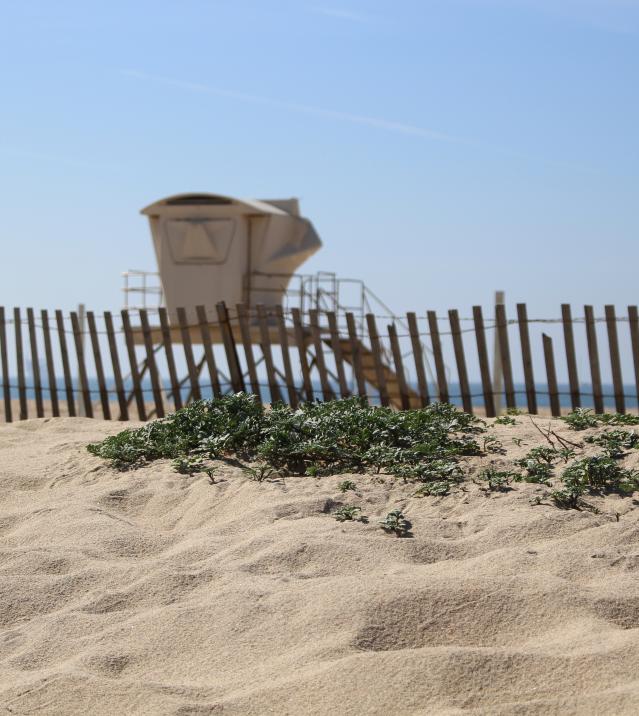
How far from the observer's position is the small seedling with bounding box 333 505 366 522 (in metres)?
4.96

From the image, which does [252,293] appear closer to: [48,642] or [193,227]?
[193,227]

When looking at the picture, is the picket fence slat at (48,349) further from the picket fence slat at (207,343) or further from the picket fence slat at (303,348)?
the picket fence slat at (303,348)

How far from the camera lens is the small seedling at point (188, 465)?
20.0 ft

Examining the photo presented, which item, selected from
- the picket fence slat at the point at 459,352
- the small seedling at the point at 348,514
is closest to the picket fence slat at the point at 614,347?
the picket fence slat at the point at 459,352

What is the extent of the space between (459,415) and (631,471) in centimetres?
156

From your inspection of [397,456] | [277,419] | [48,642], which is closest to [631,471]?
[397,456]

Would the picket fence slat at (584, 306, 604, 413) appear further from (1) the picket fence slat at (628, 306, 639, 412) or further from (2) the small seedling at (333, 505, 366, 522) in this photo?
(2) the small seedling at (333, 505, 366, 522)

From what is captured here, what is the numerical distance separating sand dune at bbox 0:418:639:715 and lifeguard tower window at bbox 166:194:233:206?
1602 centimetres

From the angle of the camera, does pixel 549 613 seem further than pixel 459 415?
No

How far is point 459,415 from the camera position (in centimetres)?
657

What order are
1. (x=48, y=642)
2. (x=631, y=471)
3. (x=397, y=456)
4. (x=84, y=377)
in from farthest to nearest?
(x=84, y=377) < (x=397, y=456) < (x=631, y=471) < (x=48, y=642)

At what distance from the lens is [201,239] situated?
2106 centimetres

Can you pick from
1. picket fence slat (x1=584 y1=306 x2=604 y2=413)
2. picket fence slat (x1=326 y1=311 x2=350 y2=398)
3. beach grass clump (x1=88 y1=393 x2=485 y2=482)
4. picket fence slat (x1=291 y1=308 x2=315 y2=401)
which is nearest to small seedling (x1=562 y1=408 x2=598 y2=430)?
beach grass clump (x1=88 y1=393 x2=485 y2=482)

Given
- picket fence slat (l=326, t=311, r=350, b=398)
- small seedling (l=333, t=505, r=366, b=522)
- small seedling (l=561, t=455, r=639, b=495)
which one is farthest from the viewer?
picket fence slat (l=326, t=311, r=350, b=398)
